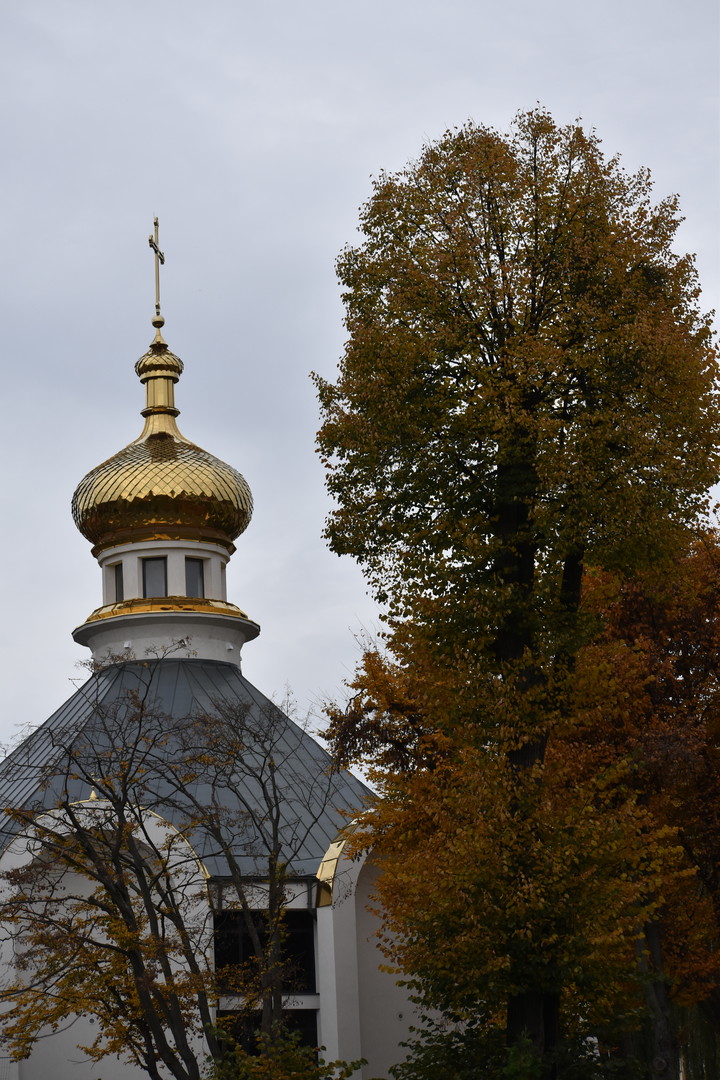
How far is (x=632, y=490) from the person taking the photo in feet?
46.5

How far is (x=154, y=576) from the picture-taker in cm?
2777

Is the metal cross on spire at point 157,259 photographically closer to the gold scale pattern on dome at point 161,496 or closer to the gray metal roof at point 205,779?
the gold scale pattern on dome at point 161,496

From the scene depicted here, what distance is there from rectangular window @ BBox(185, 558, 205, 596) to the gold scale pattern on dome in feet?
1.70

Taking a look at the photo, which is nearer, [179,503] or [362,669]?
[362,669]

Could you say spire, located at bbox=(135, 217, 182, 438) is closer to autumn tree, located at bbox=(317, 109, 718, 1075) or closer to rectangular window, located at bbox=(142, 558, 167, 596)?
rectangular window, located at bbox=(142, 558, 167, 596)

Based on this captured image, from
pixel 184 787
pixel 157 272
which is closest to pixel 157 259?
pixel 157 272

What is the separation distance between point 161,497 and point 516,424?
13.9 metres

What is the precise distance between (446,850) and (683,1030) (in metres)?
13.7

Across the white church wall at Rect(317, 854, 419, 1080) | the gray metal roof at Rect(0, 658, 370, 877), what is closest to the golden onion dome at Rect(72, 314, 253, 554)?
the gray metal roof at Rect(0, 658, 370, 877)

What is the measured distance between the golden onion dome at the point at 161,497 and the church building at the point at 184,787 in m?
0.04

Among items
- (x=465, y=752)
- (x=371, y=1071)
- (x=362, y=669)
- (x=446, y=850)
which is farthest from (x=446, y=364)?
(x=371, y=1071)

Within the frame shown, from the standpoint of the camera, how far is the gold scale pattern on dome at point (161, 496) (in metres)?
27.5

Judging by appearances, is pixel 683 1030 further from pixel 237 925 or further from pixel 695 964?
pixel 237 925

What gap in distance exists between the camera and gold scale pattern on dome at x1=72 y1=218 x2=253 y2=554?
27516 mm
